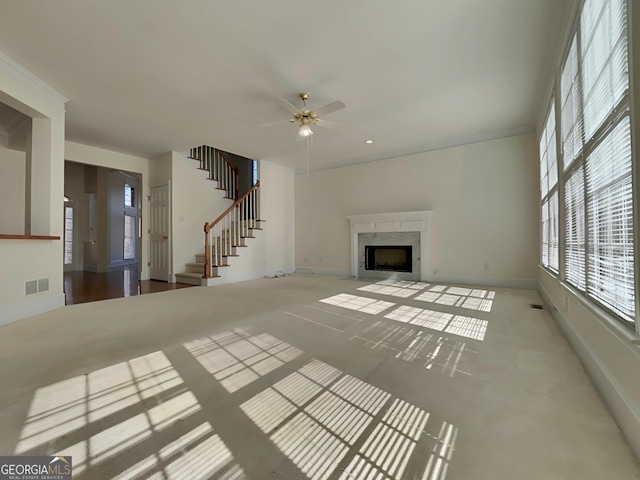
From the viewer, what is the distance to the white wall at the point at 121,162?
5422 mm

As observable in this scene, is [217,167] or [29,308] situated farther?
[217,167]

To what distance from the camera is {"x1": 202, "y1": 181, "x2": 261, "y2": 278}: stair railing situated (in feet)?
20.6

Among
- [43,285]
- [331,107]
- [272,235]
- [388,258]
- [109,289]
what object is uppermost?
[331,107]

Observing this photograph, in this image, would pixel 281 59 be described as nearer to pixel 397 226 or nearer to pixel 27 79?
pixel 27 79

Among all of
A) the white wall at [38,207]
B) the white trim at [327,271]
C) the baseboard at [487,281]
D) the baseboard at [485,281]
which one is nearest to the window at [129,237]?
the white trim at [327,271]

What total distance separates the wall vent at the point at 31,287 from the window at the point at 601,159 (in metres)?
5.31

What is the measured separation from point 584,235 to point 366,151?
15.5 ft

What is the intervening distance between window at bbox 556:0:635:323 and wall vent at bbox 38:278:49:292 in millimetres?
5371

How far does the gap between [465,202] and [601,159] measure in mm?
3956

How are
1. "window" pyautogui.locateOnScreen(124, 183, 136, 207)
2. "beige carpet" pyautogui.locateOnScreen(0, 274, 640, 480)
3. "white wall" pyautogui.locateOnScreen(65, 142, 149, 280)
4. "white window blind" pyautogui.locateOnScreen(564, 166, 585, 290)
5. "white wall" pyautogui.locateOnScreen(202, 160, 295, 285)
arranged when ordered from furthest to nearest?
"window" pyautogui.locateOnScreen(124, 183, 136, 207) < "white wall" pyautogui.locateOnScreen(202, 160, 295, 285) < "white wall" pyautogui.locateOnScreen(65, 142, 149, 280) < "white window blind" pyautogui.locateOnScreen(564, 166, 585, 290) < "beige carpet" pyautogui.locateOnScreen(0, 274, 640, 480)

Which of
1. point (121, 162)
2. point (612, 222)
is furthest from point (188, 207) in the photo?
point (612, 222)

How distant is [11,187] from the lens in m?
4.66

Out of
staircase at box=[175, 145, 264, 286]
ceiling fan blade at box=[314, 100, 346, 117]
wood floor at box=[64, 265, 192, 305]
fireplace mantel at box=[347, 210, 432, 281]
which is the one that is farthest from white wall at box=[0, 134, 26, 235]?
fireplace mantel at box=[347, 210, 432, 281]

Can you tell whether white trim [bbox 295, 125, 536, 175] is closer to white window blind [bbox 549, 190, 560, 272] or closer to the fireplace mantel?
the fireplace mantel
